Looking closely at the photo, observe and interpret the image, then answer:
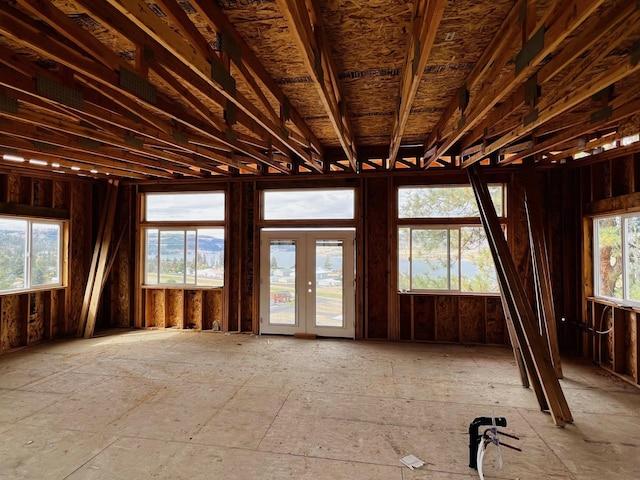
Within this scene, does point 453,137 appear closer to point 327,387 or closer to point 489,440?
point 489,440

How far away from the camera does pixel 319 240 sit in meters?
6.50

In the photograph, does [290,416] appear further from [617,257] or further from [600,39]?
[617,257]

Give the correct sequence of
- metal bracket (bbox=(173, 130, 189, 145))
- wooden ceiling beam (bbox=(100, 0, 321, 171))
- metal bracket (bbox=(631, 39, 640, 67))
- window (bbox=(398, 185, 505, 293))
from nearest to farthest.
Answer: wooden ceiling beam (bbox=(100, 0, 321, 171))
metal bracket (bbox=(631, 39, 640, 67))
metal bracket (bbox=(173, 130, 189, 145))
window (bbox=(398, 185, 505, 293))

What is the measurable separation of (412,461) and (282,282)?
4.33 meters

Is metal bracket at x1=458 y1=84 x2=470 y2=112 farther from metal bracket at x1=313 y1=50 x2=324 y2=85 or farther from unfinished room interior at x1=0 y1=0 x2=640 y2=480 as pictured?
metal bracket at x1=313 y1=50 x2=324 y2=85

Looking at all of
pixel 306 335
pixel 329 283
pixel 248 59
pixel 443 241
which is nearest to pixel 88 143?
pixel 248 59

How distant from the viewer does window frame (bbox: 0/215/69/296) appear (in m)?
5.79

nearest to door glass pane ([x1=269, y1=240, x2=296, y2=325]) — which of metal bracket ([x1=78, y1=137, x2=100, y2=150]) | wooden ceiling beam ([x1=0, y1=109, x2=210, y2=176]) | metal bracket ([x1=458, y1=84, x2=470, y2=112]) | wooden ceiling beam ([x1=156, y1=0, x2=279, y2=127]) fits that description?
wooden ceiling beam ([x1=0, y1=109, x2=210, y2=176])

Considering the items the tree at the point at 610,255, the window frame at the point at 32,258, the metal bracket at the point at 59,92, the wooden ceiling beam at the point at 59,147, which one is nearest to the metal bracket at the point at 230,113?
the metal bracket at the point at 59,92

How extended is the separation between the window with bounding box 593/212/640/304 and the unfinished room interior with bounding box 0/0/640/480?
0.04 meters

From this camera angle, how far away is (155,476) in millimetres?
2518

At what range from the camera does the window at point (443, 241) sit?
236 inches

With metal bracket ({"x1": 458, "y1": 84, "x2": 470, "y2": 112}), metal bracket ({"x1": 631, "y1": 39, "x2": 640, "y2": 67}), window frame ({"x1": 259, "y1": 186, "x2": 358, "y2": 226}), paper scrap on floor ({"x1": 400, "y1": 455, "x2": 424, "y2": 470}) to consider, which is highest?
metal bracket ({"x1": 458, "y1": 84, "x2": 470, "y2": 112})

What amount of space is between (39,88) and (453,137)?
408 centimetres
